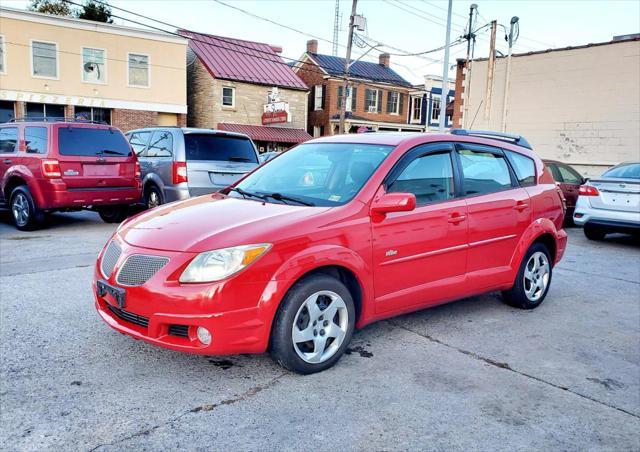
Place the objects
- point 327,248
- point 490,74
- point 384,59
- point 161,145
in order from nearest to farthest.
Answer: point 327,248
point 161,145
point 490,74
point 384,59

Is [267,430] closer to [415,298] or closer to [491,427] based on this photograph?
[491,427]

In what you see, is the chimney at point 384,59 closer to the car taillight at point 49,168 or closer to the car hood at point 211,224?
the car taillight at point 49,168

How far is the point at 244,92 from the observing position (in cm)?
3253

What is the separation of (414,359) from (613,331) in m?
2.16

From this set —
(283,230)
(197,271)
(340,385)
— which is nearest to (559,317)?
(340,385)

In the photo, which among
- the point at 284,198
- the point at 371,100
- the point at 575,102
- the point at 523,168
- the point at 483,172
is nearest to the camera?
the point at 284,198

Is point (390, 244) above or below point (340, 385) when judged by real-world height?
above

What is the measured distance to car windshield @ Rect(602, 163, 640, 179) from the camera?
9430 mm

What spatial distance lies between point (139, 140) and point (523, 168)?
7.80 m

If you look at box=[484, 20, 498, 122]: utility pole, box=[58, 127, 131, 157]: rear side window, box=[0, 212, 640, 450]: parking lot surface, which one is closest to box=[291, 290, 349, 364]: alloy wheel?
box=[0, 212, 640, 450]: parking lot surface

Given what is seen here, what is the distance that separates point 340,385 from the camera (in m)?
3.51

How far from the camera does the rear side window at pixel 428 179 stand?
14.1 ft

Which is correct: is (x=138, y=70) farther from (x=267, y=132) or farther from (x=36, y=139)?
(x=36, y=139)

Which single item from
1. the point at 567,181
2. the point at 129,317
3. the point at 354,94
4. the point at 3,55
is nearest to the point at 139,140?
the point at 129,317
